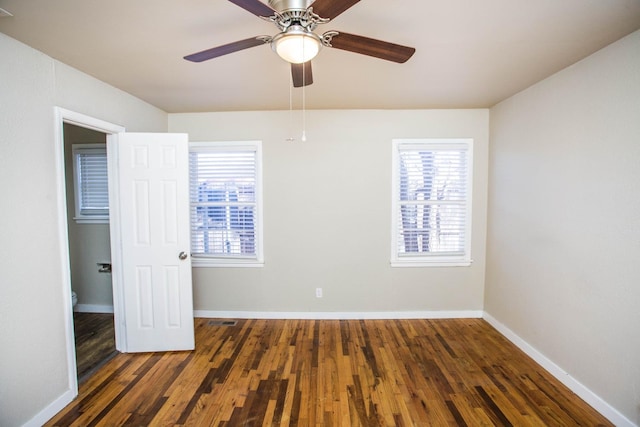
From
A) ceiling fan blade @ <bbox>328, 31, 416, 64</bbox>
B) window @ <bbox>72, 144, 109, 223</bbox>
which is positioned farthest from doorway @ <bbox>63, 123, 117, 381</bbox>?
ceiling fan blade @ <bbox>328, 31, 416, 64</bbox>

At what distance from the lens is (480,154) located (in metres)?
3.26

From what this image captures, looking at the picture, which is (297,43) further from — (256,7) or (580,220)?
(580,220)

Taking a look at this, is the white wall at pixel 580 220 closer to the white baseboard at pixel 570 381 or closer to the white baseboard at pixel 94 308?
the white baseboard at pixel 570 381

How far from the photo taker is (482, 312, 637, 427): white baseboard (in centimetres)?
182

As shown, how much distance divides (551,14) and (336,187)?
2.23 m

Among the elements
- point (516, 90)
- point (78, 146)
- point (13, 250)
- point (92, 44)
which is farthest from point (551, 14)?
point (78, 146)

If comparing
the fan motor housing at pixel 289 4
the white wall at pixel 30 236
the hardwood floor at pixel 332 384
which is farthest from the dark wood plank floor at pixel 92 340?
the fan motor housing at pixel 289 4

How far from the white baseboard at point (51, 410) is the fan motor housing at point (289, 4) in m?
2.87

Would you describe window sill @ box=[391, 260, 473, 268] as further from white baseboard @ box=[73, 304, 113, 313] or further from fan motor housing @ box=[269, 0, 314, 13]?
white baseboard @ box=[73, 304, 113, 313]

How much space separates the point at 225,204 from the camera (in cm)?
338

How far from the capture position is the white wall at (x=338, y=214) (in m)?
3.25

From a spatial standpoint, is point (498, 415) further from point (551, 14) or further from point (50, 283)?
point (50, 283)

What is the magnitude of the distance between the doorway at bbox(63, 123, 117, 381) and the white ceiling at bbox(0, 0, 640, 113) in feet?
4.53

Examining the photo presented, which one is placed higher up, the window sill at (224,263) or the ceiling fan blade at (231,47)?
the ceiling fan blade at (231,47)
